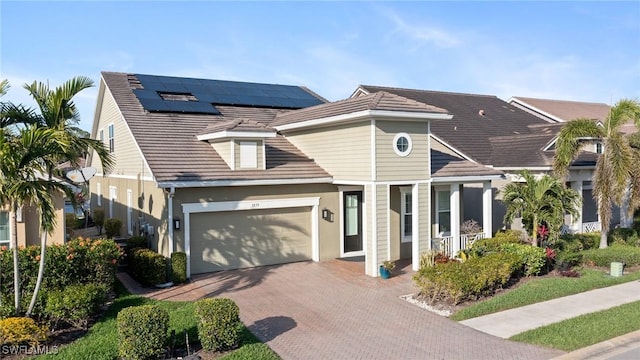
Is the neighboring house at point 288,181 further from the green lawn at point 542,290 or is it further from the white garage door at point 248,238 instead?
the green lawn at point 542,290

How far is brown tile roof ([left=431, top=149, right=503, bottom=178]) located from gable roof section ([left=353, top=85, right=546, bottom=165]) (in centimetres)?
273

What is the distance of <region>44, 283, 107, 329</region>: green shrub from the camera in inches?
378

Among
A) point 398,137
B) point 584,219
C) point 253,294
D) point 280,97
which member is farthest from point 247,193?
point 584,219

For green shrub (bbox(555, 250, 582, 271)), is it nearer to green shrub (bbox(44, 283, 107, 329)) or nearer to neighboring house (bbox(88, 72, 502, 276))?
neighboring house (bbox(88, 72, 502, 276))

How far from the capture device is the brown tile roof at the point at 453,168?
16.5 meters

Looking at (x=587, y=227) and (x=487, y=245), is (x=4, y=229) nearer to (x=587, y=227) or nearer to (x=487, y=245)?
(x=487, y=245)

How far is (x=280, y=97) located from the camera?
23.6 meters

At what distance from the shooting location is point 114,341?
Result: 9070 mm

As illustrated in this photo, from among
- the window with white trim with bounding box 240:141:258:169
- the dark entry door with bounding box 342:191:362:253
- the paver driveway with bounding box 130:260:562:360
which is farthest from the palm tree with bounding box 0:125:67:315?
the dark entry door with bounding box 342:191:362:253

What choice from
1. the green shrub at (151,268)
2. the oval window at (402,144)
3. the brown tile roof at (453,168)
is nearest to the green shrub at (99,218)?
the green shrub at (151,268)

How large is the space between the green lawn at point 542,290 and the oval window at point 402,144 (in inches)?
198

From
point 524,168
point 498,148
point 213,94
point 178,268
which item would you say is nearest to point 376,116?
point 178,268

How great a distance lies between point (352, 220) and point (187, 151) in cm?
620

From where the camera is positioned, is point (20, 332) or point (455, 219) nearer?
point (20, 332)
